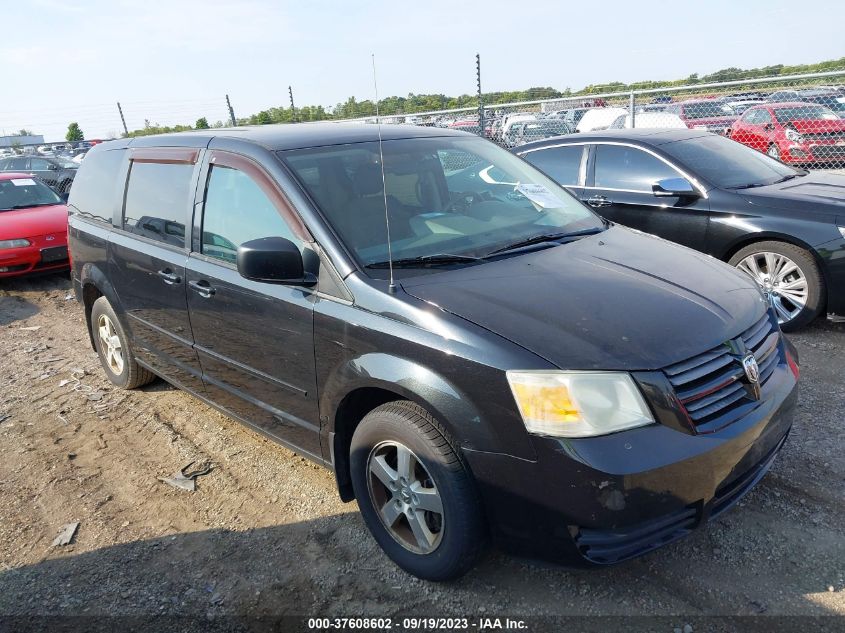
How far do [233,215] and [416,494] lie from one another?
1.73 meters

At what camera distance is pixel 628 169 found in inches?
242

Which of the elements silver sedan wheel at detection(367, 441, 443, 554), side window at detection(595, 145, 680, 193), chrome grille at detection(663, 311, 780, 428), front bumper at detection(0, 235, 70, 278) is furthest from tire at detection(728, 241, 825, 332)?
front bumper at detection(0, 235, 70, 278)

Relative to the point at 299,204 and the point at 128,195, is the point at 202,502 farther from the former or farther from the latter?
the point at 128,195

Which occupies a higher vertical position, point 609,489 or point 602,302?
point 602,302

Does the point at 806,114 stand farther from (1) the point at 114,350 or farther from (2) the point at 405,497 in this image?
(2) the point at 405,497

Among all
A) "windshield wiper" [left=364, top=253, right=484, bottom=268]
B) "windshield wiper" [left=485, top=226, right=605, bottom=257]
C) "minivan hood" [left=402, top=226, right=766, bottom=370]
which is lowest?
"minivan hood" [left=402, top=226, right=766, bottom=370]

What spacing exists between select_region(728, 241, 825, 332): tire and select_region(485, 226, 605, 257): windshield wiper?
2266mm

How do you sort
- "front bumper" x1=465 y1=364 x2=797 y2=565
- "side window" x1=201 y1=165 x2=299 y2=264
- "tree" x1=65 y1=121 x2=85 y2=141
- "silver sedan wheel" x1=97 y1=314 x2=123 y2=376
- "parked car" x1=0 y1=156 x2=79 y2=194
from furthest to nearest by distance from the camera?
1. "tree" x1=65 y1=121 x2=85 y2=141
2. "parked car" x1=0 y1=156 x2=79 y2=194
3. "silver sedan wheel" x1=97 y1=314 x2=123 y2=376
4. "side window" x1=201 y1=165 x2=299 y2=264
5. "front bumper" x1=465 y1=364 x2=797 y2=565

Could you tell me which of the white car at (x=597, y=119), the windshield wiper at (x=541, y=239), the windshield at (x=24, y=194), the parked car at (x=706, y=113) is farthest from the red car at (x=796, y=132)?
the windshield at (x=24, y=194)

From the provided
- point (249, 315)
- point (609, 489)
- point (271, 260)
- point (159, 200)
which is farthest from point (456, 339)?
point (159, 200)

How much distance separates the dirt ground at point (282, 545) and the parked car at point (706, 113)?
12.2m

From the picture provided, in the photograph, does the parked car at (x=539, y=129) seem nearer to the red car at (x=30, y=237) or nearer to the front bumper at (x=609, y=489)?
the red car at (x=30, y=237)

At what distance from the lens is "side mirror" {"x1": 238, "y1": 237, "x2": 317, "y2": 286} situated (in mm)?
2691

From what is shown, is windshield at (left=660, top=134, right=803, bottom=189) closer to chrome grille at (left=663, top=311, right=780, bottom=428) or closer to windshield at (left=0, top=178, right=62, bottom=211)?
chrome grille at (left=663, top=311, right=780, bottom=428)
